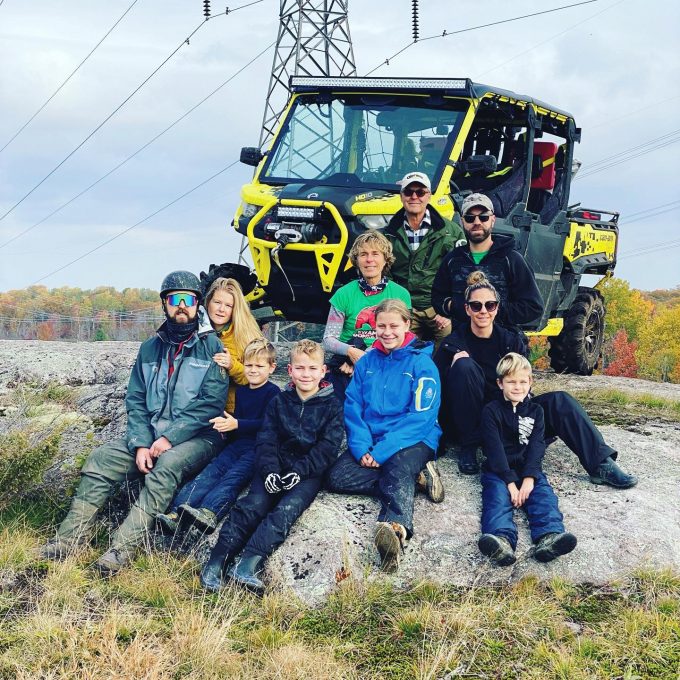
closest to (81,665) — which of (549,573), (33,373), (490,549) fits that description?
(490,549)

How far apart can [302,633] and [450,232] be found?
12.2 feet

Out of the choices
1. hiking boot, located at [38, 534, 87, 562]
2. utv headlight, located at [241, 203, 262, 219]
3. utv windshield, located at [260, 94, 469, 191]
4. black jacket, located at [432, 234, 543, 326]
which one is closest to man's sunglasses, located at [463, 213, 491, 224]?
black jacket, located at [432, 234, 543, 326]

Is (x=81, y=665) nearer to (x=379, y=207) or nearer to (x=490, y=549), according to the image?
(x=490, y=549)

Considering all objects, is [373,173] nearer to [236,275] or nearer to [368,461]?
[236,275]

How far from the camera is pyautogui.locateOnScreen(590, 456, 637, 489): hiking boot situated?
5.47 meters

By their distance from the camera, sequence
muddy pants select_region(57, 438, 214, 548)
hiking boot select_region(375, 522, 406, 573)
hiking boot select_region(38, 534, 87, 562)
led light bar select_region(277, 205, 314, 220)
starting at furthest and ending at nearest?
led light bar select_region(277, 205, 314, 220) → muddy pants select_region(57, 438, 214, 548) → hiking boot select_region(38, 534, 87, 562) → hiking boot select_region(375, 522, 406, 573)

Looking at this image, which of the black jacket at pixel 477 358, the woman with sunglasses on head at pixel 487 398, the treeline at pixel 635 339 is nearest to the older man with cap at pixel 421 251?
the black jacket at pixel 477 358

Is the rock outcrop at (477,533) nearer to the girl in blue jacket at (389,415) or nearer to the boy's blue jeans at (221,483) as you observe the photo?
the girl in blue jacket at (389,415)

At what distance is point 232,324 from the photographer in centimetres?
607

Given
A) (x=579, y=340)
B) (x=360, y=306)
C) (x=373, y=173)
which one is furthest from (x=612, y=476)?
(x=579, y=340)

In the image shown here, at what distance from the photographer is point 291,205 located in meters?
7.63

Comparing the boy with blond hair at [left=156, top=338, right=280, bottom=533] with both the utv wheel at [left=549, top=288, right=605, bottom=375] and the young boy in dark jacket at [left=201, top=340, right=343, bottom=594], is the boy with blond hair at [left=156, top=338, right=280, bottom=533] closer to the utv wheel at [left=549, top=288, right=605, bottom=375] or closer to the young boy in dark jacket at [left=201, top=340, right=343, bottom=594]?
the young boy in dark jacket at [left=201, top=340, right=343, bottom=594]

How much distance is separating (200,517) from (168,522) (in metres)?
0.19

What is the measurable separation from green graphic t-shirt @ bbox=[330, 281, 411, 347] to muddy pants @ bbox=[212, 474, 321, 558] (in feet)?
5.02
